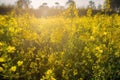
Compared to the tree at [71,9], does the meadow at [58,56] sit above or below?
below

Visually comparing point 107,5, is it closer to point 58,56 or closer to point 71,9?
point 71,9

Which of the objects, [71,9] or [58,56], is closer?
[58,56]

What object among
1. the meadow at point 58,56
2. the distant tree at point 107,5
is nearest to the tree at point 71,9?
the meadow at point 58,56

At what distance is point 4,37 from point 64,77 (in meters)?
1.56

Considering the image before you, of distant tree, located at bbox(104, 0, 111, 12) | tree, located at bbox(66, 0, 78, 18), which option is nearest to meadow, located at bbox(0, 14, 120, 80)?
tree, located at bbox(66, 0, 78, 18)

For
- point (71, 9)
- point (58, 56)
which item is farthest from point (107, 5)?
point (58, 56)

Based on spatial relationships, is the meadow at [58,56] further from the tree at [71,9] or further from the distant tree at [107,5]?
the distant tree at [107,5]

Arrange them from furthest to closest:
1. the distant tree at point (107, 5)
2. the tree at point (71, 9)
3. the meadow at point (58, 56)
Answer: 1. the distant tree at point (107, 5)
2. the tree at point (71, 9)
3. the meadow at point (58, 56)

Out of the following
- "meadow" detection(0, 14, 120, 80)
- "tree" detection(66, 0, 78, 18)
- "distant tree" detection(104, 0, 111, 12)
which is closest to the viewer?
"meadow" detection(0, 14, 120, 80)

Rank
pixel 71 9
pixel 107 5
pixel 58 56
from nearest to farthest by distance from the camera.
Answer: pixel 58 56 → pixel 71 9 → pixel 107 5

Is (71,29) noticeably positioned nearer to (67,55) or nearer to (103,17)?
(67,55)

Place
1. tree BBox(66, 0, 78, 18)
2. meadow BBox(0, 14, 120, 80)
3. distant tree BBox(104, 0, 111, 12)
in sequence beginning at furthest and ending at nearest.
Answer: distant tree BBox(104, 0, 111, 12)
tree BBox(66, 0, 78, 18)
meadow BBox(0, 14, 120, 80)

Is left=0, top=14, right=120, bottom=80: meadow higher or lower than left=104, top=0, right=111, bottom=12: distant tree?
lower

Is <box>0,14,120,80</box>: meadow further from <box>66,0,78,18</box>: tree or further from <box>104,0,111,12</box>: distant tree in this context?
<box>104,0,111,12</box>: distant tree
